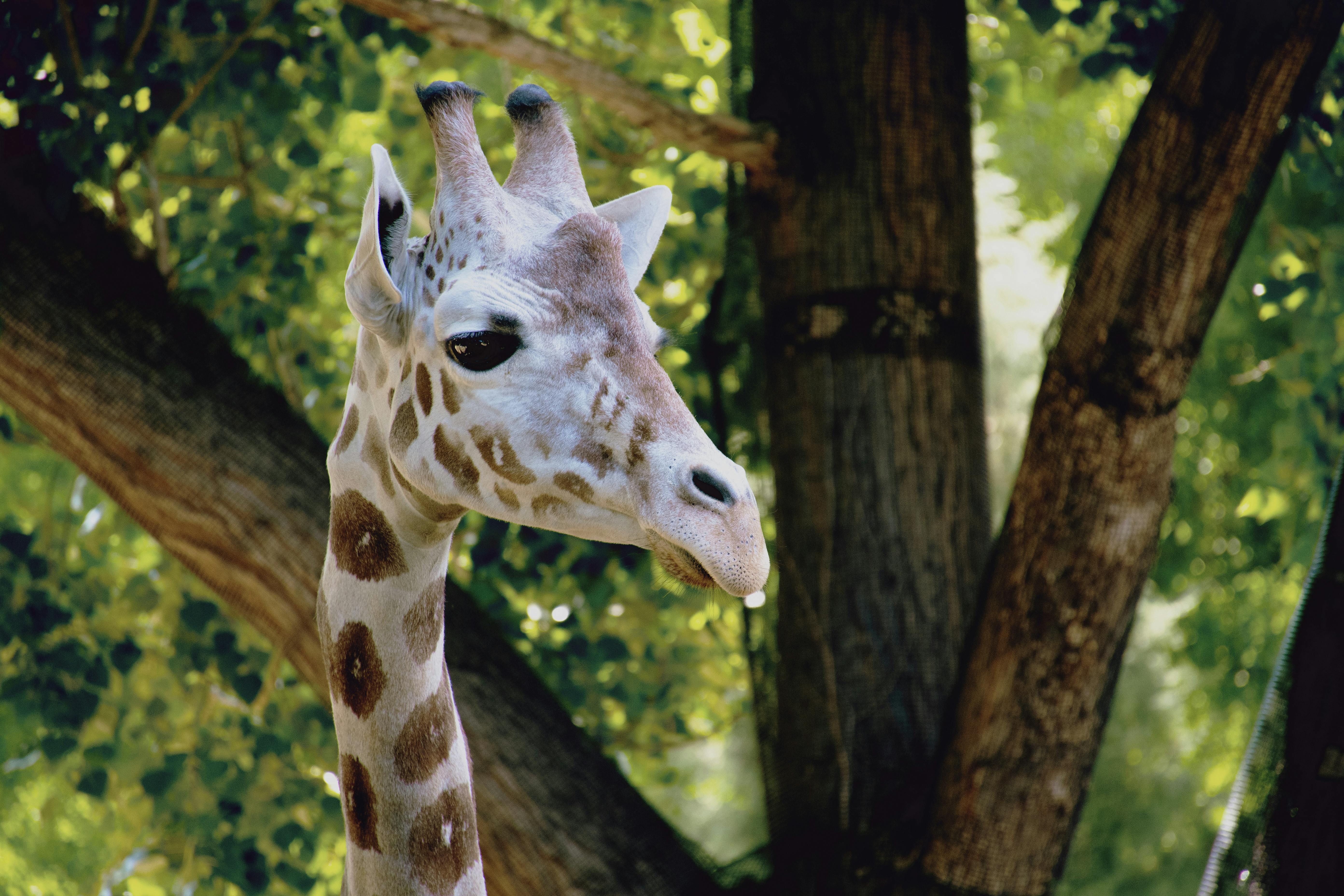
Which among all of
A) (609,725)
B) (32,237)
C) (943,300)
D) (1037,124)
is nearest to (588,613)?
(609,725)

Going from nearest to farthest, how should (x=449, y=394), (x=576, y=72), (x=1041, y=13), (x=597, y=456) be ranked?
(x=597, y=456)
(x=449, y=394)
(x=576, y=72)
(x=1041, y=13)

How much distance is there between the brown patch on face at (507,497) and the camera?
179cm

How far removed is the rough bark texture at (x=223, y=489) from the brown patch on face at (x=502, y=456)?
4.86 ft

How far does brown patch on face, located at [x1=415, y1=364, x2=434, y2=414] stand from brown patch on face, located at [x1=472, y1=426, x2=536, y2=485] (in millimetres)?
108

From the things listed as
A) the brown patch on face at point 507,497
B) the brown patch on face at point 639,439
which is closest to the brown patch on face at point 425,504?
the brown patch on face at point 507,497

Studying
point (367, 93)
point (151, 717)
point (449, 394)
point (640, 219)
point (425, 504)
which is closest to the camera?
point (449, 394)

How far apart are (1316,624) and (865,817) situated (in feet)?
3.94

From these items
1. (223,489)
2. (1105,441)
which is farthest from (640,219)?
(223,489)

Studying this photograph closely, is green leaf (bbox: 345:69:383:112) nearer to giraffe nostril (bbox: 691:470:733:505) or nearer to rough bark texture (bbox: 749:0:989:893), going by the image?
rough bark texture (bbox: 749:0:989:893)

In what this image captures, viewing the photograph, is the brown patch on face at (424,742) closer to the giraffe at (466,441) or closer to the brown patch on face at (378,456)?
the giraffe at (466,441)

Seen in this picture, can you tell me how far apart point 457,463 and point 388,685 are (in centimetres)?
46

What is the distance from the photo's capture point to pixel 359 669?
2045 millimetres

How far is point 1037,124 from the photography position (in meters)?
5.85

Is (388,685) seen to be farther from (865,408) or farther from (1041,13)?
(1041,13)
